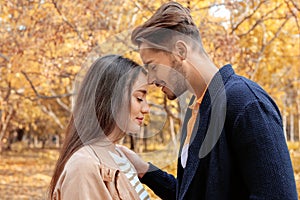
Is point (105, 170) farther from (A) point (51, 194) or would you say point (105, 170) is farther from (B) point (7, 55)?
(B) point (7, 55)

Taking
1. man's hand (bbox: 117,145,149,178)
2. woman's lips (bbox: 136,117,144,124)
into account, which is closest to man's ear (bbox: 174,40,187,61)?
woman's lips (bbox: 136,117,144,124)

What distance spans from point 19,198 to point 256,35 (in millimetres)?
6023

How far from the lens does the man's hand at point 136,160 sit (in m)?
1.95

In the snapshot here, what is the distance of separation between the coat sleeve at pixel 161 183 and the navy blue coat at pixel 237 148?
0.59 metres

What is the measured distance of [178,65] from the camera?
1.45m

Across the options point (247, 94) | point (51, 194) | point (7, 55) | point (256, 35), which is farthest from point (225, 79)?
point (256, 35)

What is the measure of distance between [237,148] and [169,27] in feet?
1.40

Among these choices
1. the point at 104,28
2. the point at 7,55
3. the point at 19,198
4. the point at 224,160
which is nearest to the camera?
the point at 224,160

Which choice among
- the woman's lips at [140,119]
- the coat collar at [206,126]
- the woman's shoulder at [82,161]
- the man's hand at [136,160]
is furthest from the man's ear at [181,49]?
the man's hand at [136,160]

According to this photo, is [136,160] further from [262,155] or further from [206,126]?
[262,155]

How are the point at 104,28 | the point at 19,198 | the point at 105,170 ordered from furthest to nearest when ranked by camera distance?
the point at 19,198, the point at 104,28, the point at 105,170

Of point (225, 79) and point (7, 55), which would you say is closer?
point (225, 79)

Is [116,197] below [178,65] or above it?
below

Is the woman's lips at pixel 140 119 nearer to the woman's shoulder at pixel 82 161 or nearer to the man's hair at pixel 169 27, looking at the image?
the woman's shoulder at pixel 82 161
